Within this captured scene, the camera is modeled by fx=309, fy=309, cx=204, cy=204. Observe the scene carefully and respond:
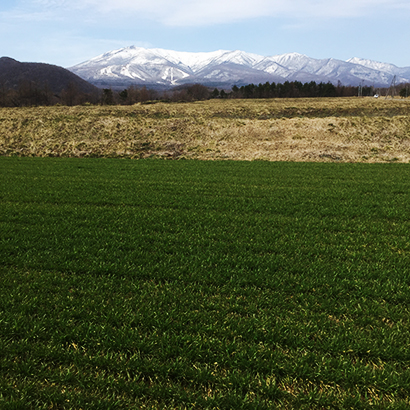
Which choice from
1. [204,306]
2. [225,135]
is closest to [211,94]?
[225,135]

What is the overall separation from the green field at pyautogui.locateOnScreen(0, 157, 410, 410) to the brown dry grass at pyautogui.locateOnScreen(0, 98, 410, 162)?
2166 cm

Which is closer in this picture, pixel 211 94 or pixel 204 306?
pixel 204 306

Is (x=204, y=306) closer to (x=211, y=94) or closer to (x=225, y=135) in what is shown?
(x=225, y=135)

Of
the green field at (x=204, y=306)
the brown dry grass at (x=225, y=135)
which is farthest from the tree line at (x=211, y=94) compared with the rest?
the green field at (x=204, y=306)

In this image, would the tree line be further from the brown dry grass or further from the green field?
the green field

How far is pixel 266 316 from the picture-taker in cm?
520

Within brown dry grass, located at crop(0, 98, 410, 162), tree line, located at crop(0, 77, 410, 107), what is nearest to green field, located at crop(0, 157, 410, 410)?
brown dry grass, located at crop(0, 98, 410, 162)

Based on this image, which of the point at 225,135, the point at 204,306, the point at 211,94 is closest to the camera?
the point at 204,306

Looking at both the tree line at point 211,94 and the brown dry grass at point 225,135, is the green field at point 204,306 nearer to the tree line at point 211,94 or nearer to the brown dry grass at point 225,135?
the brown dry grass at point 225,135

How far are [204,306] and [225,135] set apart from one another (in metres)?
34.3

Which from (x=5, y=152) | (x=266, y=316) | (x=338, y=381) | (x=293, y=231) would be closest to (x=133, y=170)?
(x=293, y=231)

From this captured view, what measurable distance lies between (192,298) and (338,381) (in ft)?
8.73

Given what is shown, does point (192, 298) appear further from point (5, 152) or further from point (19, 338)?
point (5, 152)

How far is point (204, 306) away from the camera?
5.52 metres
